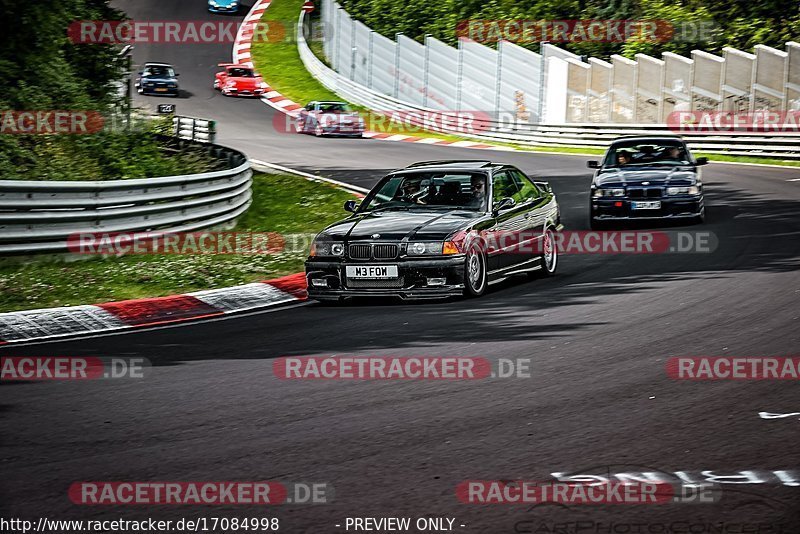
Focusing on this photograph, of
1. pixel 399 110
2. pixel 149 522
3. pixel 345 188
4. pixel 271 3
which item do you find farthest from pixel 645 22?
pixel 149 522

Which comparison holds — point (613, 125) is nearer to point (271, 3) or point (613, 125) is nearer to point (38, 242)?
point (38, 242)

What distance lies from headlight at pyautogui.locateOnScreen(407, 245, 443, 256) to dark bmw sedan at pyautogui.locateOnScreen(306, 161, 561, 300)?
1 cm

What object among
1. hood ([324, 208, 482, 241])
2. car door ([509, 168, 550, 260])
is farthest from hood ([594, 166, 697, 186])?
hood ([324, 208, 482, 241])

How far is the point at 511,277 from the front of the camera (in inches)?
531

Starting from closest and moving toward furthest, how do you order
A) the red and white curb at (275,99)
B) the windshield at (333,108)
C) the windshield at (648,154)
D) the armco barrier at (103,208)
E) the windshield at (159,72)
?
the armco barrier at (103,208) → the windshield at (648,154) → the red and white curb at (275,99) → the windshield at (333,108) → the windshield at (159,72)

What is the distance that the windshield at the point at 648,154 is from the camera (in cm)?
1881

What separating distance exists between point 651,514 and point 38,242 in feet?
35.2

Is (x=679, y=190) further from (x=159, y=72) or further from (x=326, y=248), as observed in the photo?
(x=159, y=72)

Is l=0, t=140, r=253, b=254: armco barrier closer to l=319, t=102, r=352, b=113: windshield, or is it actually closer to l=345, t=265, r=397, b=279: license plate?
l=345, t=265, r=397, b=279: license plate

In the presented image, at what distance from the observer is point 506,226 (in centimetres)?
1277

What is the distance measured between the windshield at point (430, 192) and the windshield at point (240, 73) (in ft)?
127

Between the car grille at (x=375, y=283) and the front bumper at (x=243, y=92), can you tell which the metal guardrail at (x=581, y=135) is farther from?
the car grille at (x=375, y=283)

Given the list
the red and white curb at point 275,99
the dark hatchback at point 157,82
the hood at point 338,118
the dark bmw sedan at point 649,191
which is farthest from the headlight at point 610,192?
the dark hatchback at point 157,82

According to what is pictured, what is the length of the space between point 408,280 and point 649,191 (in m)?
7.26
